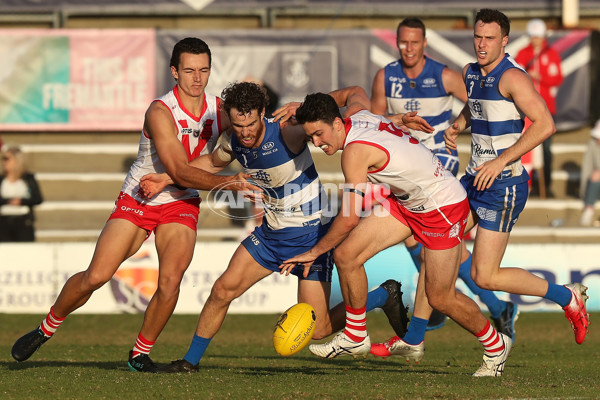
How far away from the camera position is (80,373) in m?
7.84

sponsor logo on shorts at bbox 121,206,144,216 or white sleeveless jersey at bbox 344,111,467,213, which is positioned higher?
white sleeveless jersey at bbox 344,111,467,213

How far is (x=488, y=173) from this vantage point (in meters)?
7.59

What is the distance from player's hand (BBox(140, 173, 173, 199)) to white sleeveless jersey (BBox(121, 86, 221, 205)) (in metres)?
0.33

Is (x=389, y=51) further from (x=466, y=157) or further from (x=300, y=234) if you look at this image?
(x=300, y=234)

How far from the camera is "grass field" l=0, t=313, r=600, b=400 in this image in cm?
675

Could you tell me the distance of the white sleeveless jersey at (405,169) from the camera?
7.27m

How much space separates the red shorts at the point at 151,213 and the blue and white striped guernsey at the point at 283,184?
2.29 ft

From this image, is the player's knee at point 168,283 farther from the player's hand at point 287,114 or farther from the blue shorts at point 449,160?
the blue shorts at point 449,160

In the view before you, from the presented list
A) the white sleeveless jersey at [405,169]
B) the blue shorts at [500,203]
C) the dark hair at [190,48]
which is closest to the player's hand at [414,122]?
the white sleeveless jersey at [405,169]

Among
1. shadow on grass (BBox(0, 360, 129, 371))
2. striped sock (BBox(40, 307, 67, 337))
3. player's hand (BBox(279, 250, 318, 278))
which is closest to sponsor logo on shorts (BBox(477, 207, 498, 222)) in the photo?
player's hand (BBox(279, 250, 318, 278))

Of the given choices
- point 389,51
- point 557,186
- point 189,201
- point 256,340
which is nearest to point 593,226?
point 557,186

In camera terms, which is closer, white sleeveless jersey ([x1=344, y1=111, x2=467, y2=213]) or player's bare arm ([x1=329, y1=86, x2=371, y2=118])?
white sleeveless jersey ([x1=344, y1=111, x2=467, y2=213])

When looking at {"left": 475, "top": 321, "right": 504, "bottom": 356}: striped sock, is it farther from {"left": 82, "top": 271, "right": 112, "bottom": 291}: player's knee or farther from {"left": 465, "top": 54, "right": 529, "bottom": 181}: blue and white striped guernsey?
{"left": 82, "top": 271, "right": 112, "bottom": 291}: player's knee

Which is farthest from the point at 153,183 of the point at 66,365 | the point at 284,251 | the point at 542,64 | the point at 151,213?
the point at 542,64
